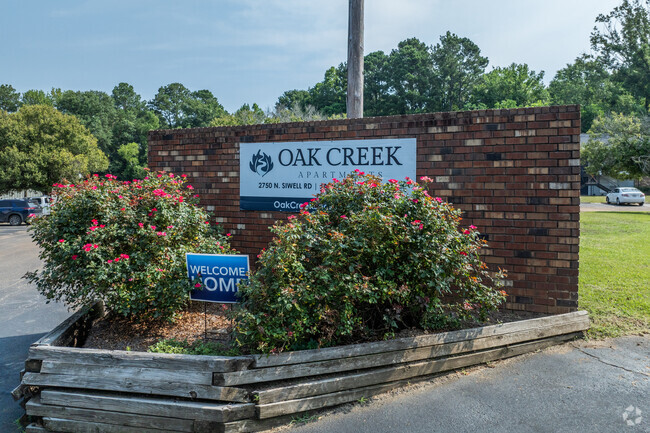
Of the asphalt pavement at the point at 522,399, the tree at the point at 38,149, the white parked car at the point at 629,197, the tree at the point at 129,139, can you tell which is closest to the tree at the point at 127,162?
the tree at the point at 129,139

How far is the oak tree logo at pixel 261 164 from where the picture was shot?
682 cm

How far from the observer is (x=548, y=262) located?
556cm

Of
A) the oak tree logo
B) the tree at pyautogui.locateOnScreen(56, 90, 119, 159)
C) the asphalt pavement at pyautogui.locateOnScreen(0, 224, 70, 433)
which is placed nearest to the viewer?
the asphalt pavement at pyautogui.locateOnScreen(0, 224, 70, 433)

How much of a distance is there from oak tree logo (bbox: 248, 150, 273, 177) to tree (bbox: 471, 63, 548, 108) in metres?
51.9

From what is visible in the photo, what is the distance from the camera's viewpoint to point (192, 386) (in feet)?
11.9

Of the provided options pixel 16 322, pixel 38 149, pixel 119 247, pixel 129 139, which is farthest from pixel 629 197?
pixel 129 139

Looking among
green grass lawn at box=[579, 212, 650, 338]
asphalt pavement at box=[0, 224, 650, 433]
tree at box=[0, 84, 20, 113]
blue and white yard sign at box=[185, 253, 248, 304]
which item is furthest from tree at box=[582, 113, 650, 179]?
tree at box=[0, 84, 20, 113]

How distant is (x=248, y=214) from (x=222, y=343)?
9.13 feet

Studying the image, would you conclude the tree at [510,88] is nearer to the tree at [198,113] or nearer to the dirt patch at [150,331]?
the tree at [198,113]

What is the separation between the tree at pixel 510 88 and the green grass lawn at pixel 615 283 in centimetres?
4510

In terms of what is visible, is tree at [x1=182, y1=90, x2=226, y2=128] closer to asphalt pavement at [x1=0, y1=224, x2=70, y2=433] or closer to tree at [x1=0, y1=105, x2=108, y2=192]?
tree at [x1=0, y1=105, x2=108, y2=192]

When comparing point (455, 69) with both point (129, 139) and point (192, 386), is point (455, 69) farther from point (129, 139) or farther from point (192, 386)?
point (192, 386)

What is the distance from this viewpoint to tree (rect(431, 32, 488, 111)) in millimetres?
53781

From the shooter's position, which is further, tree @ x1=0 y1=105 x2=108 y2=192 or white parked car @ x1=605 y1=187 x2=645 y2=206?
white parked car @ x1=605 y1=187 x2=645 y2=206
